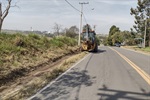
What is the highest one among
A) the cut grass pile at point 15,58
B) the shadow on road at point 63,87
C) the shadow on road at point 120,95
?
the cut grass pile at point 15,58

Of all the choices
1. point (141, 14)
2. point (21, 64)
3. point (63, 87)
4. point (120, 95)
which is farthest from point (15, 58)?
point (141, 14)

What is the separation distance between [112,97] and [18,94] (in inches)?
117

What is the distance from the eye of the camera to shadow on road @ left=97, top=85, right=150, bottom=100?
26.6 feet

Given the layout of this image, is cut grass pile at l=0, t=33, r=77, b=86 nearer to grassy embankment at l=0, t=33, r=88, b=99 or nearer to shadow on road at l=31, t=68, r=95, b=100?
grassy embankment at l=0, t=33, r=88, b=99

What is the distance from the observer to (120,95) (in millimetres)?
8453

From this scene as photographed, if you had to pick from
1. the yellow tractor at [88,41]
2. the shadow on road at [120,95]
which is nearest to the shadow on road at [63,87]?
the shadow on road at [120,95]

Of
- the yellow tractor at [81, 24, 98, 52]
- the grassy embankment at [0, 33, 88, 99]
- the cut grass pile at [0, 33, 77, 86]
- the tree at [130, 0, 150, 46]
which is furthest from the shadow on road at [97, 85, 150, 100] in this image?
the tree at [130, 0, 150, 46]

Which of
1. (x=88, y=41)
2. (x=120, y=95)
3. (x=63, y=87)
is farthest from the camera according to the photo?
(x=88, y=41)

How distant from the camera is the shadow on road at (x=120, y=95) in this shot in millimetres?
8109

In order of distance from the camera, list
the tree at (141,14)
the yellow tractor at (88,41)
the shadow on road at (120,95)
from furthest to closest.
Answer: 1. the tree at (141,14)
2. the yellow tractor at (88,41)
3. the shadow on road at (120,95)

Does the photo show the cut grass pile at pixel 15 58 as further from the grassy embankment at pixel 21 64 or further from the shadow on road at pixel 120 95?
the shadow on road at pixel 120 95

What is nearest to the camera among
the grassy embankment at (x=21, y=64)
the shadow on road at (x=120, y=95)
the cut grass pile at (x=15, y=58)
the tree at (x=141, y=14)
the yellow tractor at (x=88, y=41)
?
the shadow on road at (x=120, y=95)

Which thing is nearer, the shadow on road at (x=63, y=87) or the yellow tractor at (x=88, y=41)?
the shadow on road at (x=63, y=87)

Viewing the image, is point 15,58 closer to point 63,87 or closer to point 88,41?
point 63,87
